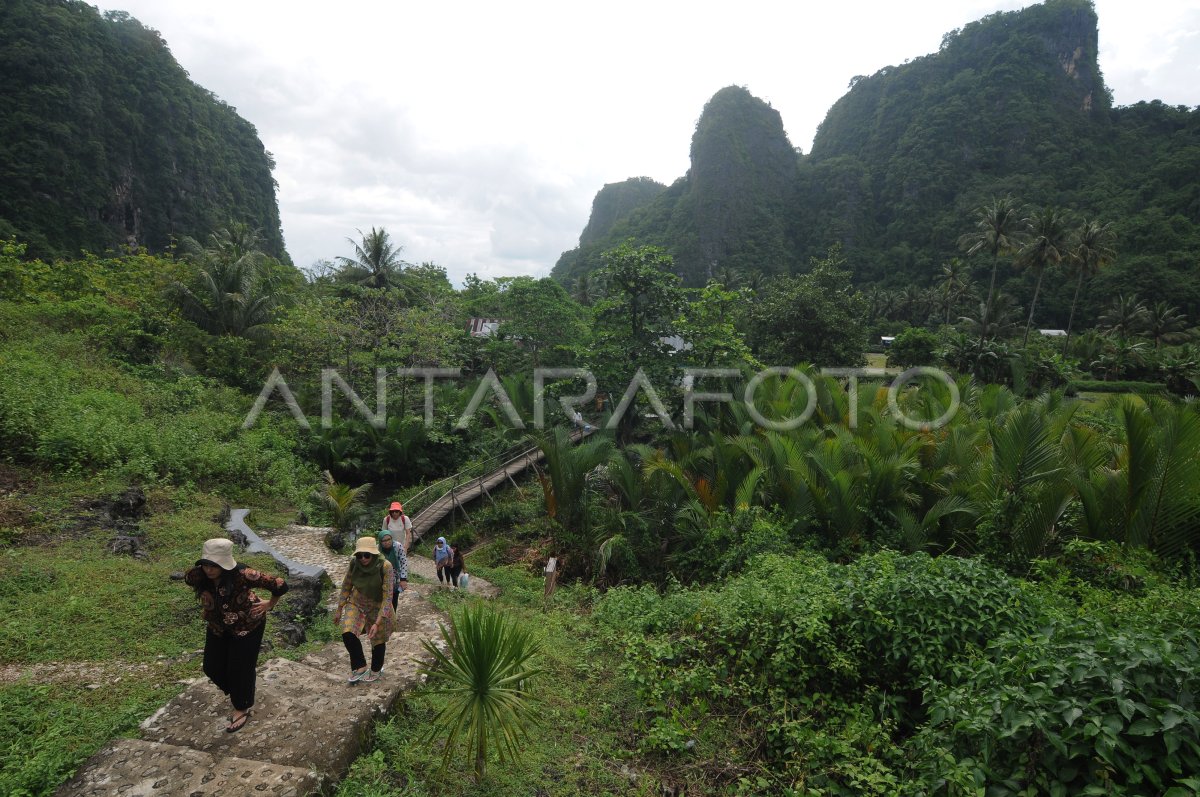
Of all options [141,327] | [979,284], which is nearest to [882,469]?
[141,327]

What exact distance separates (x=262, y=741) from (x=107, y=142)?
176 feet

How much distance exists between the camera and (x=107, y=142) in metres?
39.8

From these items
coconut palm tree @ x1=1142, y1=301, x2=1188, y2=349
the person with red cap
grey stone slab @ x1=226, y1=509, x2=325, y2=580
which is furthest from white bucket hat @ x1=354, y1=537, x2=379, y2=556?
coconut palm tree @ x1=1142, y1=301, x2=1188, y2=349

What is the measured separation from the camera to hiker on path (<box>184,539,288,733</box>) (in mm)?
2814

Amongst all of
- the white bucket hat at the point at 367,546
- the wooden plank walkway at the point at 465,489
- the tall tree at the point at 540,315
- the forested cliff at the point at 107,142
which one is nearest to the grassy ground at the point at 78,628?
the white bucket hat at the point at 367,546

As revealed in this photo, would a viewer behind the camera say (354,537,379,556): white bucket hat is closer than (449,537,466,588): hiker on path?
Yes

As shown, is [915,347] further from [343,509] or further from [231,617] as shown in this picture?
[231,617]

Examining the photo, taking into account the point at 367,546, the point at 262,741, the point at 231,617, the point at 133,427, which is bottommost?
the point at 262,741

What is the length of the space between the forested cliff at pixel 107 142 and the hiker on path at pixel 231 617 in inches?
1482

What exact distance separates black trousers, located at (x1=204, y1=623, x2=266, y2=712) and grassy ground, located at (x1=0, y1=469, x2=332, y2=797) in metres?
0.50

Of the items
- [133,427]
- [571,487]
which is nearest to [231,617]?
[571,487]

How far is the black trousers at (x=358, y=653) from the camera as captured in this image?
3416 mm

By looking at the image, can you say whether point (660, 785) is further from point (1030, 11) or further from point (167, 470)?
point (1030, 11)

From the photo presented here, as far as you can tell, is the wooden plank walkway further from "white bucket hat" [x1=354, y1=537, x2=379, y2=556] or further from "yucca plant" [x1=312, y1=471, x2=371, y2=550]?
"white bucket hat" [x1=354, y1=537, x2=379, y2=556]
